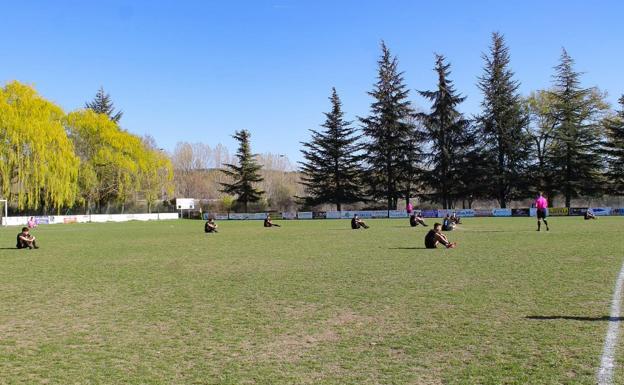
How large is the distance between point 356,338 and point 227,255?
37.3 ft

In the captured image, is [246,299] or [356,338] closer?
[356,338]

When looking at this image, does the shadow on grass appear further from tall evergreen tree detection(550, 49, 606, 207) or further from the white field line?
tall evergreen tree detection(550, 49, 606, 207)

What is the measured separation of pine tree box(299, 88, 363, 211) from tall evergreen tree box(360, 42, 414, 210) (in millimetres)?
2937

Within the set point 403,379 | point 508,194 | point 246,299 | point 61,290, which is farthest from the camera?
point 508,194

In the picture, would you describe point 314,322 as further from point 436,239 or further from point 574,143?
point 574,143

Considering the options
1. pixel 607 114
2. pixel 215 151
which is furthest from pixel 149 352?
pixel 215 151

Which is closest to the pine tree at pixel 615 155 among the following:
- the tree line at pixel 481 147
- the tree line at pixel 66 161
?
the tree line at pixel 481 147

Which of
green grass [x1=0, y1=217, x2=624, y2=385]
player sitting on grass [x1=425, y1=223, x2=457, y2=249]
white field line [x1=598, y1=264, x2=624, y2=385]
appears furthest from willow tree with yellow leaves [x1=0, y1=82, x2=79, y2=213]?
white field line [x1=598, y1=264, x2=624, y2=385]

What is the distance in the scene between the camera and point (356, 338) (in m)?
6.25

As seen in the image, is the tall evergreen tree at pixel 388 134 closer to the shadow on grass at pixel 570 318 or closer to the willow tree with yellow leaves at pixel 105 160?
the willow tree with yellow leaves at pixel 105 160

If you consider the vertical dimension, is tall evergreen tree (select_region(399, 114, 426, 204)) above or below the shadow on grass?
above

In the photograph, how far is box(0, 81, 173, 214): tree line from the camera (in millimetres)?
46812

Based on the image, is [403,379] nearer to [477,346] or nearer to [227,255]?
[477,346]

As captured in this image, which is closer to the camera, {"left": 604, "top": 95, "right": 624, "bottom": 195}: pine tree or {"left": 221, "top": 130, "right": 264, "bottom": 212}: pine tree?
{"left": 604, "top": 95, "right": 624, "bottom": 195}: pine tree
